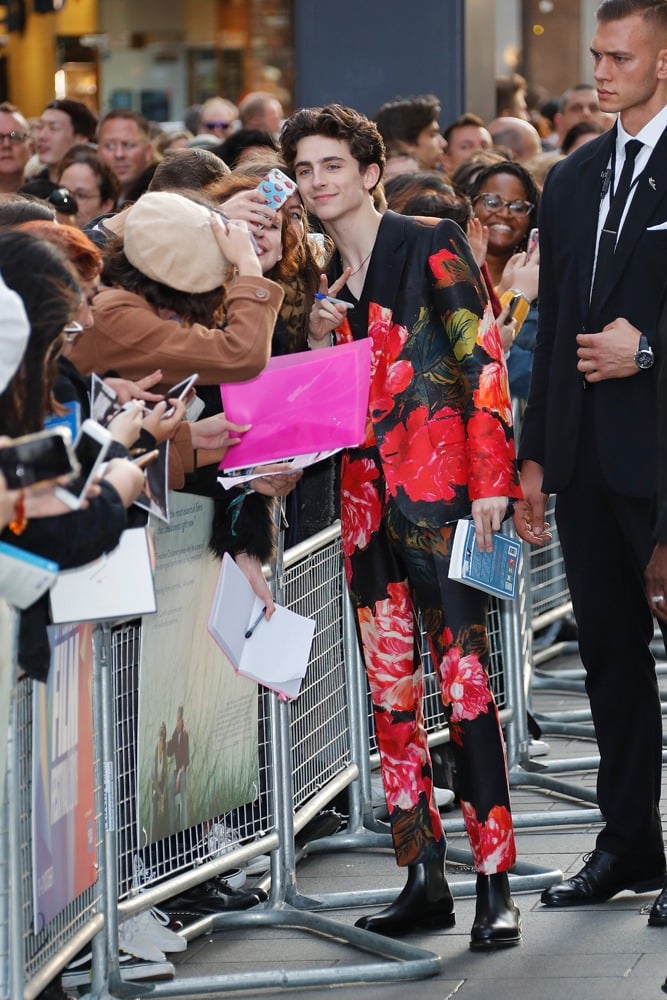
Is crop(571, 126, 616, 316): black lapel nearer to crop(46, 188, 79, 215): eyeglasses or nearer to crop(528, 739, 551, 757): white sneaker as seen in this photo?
crop(528, 739, 551, 757): white sneaker

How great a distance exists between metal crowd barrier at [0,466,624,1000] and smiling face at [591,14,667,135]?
1.57m

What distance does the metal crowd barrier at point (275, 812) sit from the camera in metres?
3.89

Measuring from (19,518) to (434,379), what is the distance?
5.60 feet

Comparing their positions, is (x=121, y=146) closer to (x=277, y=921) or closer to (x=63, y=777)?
(x=277, y=921)

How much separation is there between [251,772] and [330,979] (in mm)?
780

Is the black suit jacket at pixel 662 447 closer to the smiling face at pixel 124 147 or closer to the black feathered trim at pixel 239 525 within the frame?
the black feathered trim at pixel 239 525

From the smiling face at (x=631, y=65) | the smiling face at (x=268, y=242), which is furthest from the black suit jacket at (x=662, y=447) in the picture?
Result: the smiling face at (x=268, y=242)

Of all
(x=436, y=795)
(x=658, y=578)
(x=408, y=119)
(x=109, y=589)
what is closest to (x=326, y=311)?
(x=658, y=578)

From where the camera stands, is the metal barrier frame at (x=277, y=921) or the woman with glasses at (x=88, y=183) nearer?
the metal barrier frame at (x=277, y=921)

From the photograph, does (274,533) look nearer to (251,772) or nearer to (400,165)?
(251,772)

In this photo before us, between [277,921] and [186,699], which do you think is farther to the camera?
[277,921]

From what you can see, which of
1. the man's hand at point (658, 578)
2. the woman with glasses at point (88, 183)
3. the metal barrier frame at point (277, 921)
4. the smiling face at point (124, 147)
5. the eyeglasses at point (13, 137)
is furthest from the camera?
the smiling face at point (124, 147)

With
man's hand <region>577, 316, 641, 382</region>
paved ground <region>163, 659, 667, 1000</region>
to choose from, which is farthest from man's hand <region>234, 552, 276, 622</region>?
man's hand <region>577, 316, 641, 382</region>

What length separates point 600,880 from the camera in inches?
195
